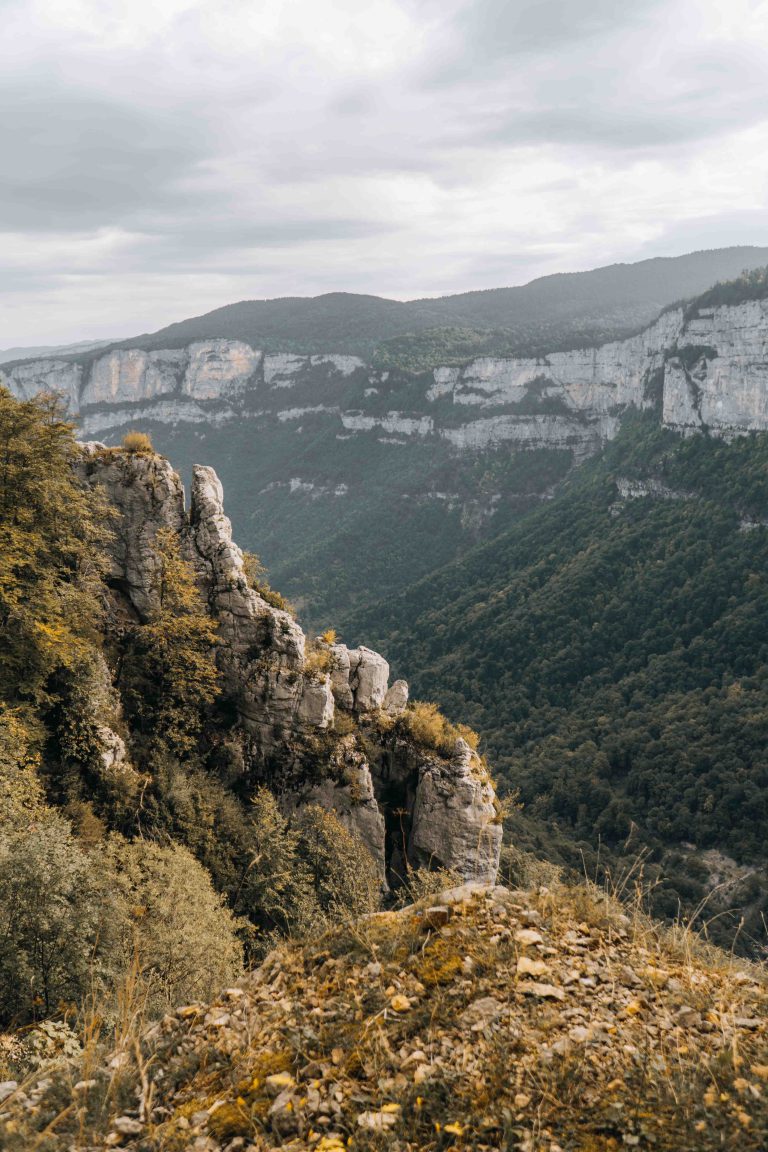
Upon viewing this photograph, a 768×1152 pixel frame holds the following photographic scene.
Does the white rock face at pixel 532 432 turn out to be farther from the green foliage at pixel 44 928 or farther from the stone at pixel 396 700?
the green foliage at pixel 44 928

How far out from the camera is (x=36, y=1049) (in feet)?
22.6

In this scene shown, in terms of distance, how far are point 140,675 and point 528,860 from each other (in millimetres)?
15688

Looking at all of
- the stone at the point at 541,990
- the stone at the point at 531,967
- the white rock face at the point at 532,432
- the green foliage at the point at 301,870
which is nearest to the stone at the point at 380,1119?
the stone at the point at 541,990

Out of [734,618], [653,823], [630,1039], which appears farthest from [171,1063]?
[734,618]

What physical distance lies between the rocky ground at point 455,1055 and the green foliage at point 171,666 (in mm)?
12199

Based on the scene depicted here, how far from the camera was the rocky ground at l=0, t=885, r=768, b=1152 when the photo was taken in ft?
14.3

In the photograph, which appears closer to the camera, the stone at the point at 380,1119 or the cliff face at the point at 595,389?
the stone at the point at 380,1119

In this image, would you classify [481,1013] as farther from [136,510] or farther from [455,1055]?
[136,510]

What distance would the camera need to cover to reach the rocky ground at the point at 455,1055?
14.3ft

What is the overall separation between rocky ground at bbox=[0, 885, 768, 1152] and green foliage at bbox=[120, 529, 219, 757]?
12199 millimetres

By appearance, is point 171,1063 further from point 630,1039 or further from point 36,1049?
point 630,1039

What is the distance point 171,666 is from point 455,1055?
15199 mm

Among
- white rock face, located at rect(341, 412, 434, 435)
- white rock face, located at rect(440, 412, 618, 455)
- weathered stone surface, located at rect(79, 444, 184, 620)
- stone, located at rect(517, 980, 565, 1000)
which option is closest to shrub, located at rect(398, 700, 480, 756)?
weathered stone surface, located at rect(79, 444, 184, 620)

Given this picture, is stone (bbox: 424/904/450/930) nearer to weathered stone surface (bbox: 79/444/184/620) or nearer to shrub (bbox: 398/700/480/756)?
shrub (bbox: 398/700/480/756)
